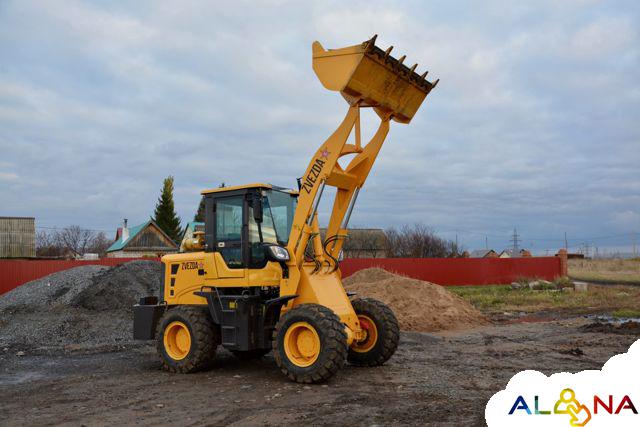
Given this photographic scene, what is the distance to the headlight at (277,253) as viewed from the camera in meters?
8.73

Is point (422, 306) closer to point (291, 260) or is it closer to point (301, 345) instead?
point (291, 260)

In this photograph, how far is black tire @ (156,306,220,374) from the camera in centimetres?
927

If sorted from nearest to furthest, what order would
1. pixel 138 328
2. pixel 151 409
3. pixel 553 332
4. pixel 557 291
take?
1. pixel 151 409
2. pixel 138 328
3. pixel 553 332
4. pixel 557 291

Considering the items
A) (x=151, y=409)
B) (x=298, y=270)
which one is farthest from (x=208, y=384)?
(x=298, y=270)

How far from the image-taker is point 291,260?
8.89m

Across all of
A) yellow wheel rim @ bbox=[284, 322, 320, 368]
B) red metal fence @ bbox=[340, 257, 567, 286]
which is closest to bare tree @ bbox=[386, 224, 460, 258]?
red metal fence @ bbox=[340, 257, 567, 286]

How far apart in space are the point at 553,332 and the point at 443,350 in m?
4.39

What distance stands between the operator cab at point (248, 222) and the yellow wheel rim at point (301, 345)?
3.82 ft

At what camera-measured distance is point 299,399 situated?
7.47m

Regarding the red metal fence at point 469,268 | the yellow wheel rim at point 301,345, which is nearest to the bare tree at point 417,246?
the red metal fence at point 469,268

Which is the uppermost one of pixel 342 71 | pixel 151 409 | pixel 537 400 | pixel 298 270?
pixel 342 71

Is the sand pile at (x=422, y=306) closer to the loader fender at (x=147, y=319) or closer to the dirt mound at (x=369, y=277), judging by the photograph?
the dirt mound at (x=369, y=277)

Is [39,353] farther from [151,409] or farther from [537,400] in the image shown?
[537,400]

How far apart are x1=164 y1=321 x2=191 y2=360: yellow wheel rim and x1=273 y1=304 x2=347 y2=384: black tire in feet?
6.35
